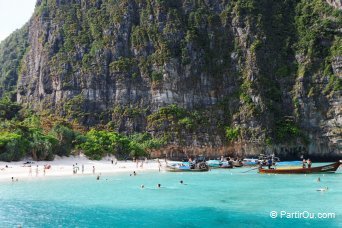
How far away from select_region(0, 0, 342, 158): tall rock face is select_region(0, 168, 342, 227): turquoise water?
47369 millimetres

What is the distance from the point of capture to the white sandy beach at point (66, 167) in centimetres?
5566

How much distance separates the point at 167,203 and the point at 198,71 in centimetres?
7521

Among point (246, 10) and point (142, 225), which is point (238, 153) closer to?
point (246, 10)

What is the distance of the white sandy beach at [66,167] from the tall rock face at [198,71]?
1981 cm

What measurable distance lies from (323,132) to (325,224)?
7329cm

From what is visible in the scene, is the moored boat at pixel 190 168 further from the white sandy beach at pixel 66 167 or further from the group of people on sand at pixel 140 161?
the group of people on sand at pixel 140 161

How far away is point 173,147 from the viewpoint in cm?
9144

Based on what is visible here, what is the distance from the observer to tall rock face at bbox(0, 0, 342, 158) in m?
96.1

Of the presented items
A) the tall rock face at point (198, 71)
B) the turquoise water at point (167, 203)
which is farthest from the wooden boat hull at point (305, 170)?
the tall rock face at point (198, 71)

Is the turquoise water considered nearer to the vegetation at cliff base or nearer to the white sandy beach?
the white sandy beach

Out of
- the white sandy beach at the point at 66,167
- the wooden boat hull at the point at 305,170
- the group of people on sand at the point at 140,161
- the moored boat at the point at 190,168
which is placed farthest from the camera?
the group of people on sand at the point at 140,161

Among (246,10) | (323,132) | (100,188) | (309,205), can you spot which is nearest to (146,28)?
(246,10)

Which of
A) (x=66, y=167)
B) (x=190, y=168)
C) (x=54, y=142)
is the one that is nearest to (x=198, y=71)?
(x=54, y=142)

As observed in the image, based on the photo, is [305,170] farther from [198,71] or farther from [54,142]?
[198,71]
